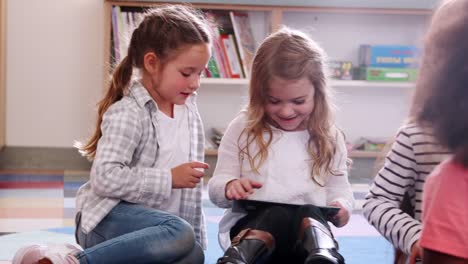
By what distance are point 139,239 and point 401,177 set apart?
521 mm

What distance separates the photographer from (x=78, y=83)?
3096mm

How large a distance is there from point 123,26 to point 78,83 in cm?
33

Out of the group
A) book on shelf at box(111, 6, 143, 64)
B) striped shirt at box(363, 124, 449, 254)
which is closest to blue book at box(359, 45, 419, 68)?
book on shelf at box(111, 6, 143, 64)

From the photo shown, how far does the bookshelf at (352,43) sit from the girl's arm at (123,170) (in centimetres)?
151

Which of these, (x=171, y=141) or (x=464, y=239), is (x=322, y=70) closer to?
(x=171, y=141)

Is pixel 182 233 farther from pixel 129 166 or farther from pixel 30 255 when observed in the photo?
pixel 30 255

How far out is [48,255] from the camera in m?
1.36

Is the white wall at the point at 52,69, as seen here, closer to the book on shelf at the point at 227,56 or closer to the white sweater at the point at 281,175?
the book on shelf at the point at 227,56

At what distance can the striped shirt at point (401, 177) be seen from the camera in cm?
113

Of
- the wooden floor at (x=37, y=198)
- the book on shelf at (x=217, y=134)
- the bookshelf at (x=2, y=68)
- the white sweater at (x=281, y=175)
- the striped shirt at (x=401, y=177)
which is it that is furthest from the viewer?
the book on shelf at (x=217, y=134)

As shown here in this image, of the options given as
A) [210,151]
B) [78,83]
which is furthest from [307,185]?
[78,83]

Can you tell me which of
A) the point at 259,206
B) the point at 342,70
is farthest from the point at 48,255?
the point at 342,70

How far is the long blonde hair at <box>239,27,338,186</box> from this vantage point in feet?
5.05

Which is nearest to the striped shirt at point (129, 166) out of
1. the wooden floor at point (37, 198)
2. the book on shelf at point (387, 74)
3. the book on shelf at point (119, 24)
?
the wooden floor at point (37, 198)
